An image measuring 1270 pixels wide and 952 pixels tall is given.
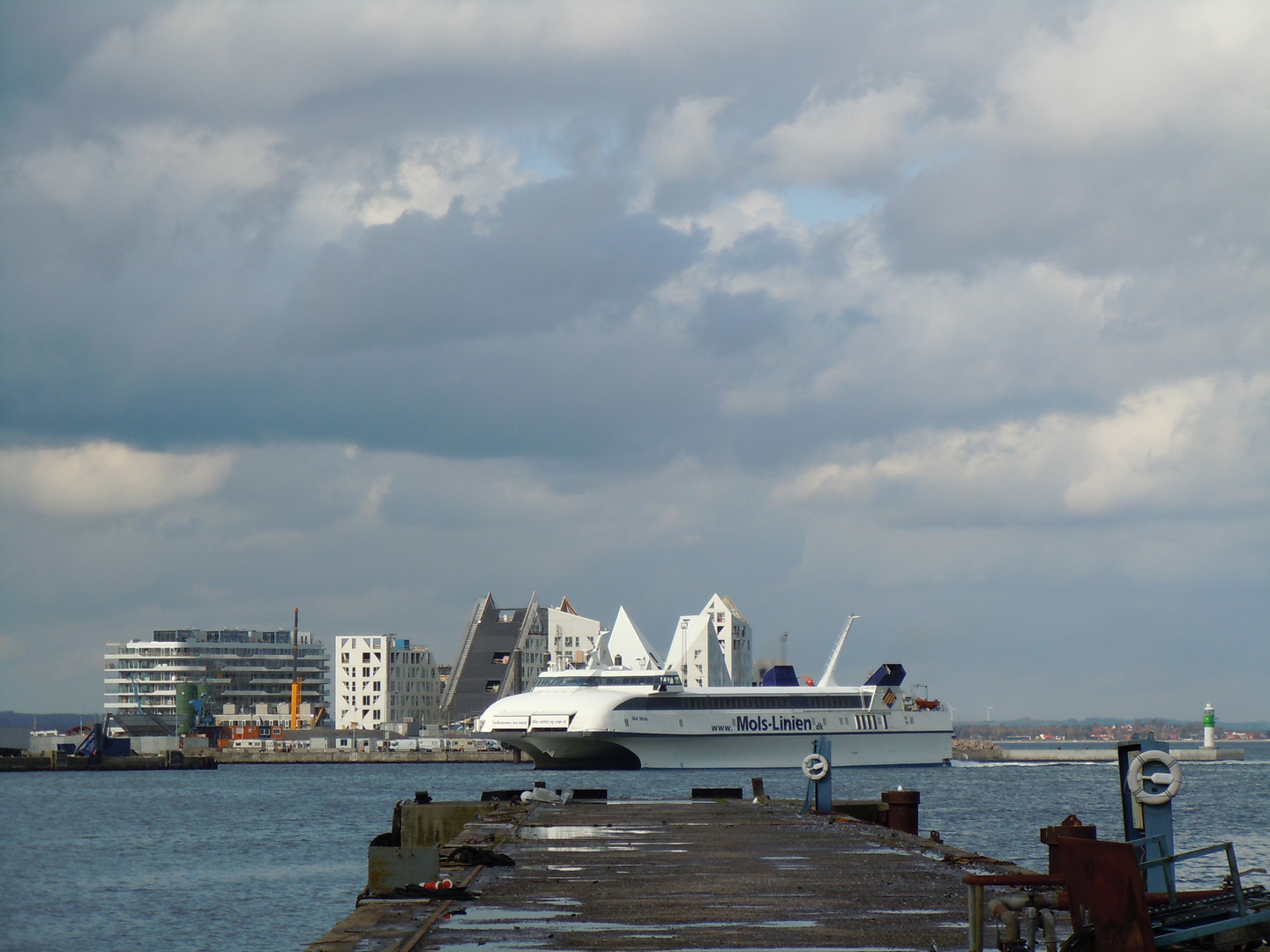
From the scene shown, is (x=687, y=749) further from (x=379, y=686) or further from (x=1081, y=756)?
(x=379, y=686)

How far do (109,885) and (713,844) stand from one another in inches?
786

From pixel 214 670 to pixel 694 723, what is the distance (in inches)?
4484

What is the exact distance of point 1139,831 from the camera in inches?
435

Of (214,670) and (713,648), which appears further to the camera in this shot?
(214,670)

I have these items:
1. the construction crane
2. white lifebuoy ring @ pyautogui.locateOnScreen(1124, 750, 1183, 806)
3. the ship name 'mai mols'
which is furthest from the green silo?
white lifebuoy ring @ pyautogui.locateOnScreen(1124, 750, 1183, 806)

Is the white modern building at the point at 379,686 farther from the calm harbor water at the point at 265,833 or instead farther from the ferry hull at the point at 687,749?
the ferry hull at the point at 687,749

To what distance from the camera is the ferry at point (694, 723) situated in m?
78.6

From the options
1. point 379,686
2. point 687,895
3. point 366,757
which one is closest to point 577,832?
point 687,895

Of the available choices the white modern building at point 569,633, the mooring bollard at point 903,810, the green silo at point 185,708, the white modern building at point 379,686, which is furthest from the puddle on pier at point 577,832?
the white modern building at point 379,686

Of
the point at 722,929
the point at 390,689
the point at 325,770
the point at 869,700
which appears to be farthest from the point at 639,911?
the point at 390,689

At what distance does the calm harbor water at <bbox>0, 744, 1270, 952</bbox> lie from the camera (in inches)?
1073

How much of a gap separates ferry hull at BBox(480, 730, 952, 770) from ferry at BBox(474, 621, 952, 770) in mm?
51

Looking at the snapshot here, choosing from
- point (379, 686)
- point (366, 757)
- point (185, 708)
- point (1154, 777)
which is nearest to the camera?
point (1154, 777)

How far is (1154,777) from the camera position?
10.8m
